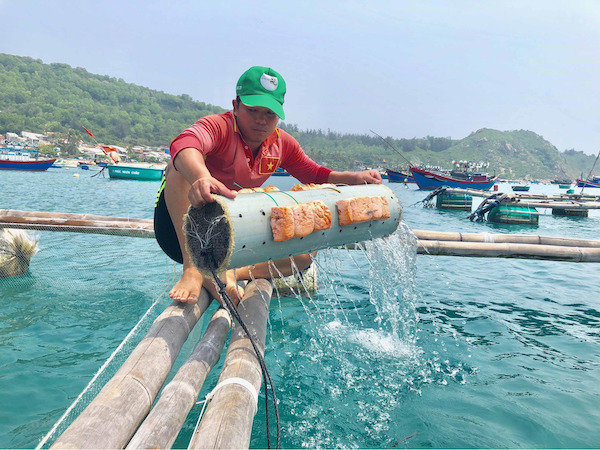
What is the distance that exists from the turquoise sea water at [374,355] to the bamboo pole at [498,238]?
3.68ft

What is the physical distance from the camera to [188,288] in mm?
3072

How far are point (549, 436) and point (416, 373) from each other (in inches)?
46.7

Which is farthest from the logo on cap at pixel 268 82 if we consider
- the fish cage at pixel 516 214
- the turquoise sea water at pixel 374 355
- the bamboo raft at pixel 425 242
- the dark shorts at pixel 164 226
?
the fish cage at pixel 516 214

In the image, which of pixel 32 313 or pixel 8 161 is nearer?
pixel 32 313

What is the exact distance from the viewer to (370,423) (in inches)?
123

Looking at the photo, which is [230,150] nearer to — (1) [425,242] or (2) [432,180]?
(1) [425,242]

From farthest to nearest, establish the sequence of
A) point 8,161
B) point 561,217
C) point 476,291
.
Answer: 1. point 8,161
2. point 561,217
3. point 476,291

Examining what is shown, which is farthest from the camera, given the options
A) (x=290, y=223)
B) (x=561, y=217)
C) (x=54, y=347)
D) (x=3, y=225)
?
Result: (x=561, y=217)

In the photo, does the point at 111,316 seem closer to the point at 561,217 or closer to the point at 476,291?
the point at 476,291

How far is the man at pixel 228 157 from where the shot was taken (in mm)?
2846

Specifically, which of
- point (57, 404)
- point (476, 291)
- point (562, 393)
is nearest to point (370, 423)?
point (562, 393)

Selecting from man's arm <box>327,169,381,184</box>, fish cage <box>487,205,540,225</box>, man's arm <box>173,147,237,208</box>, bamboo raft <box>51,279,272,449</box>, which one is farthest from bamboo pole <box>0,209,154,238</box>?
fish cage <box>487,205,540,225</box>

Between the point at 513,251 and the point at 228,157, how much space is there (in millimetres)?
4618

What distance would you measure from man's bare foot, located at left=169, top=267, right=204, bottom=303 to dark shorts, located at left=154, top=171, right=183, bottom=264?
1.46 ft
